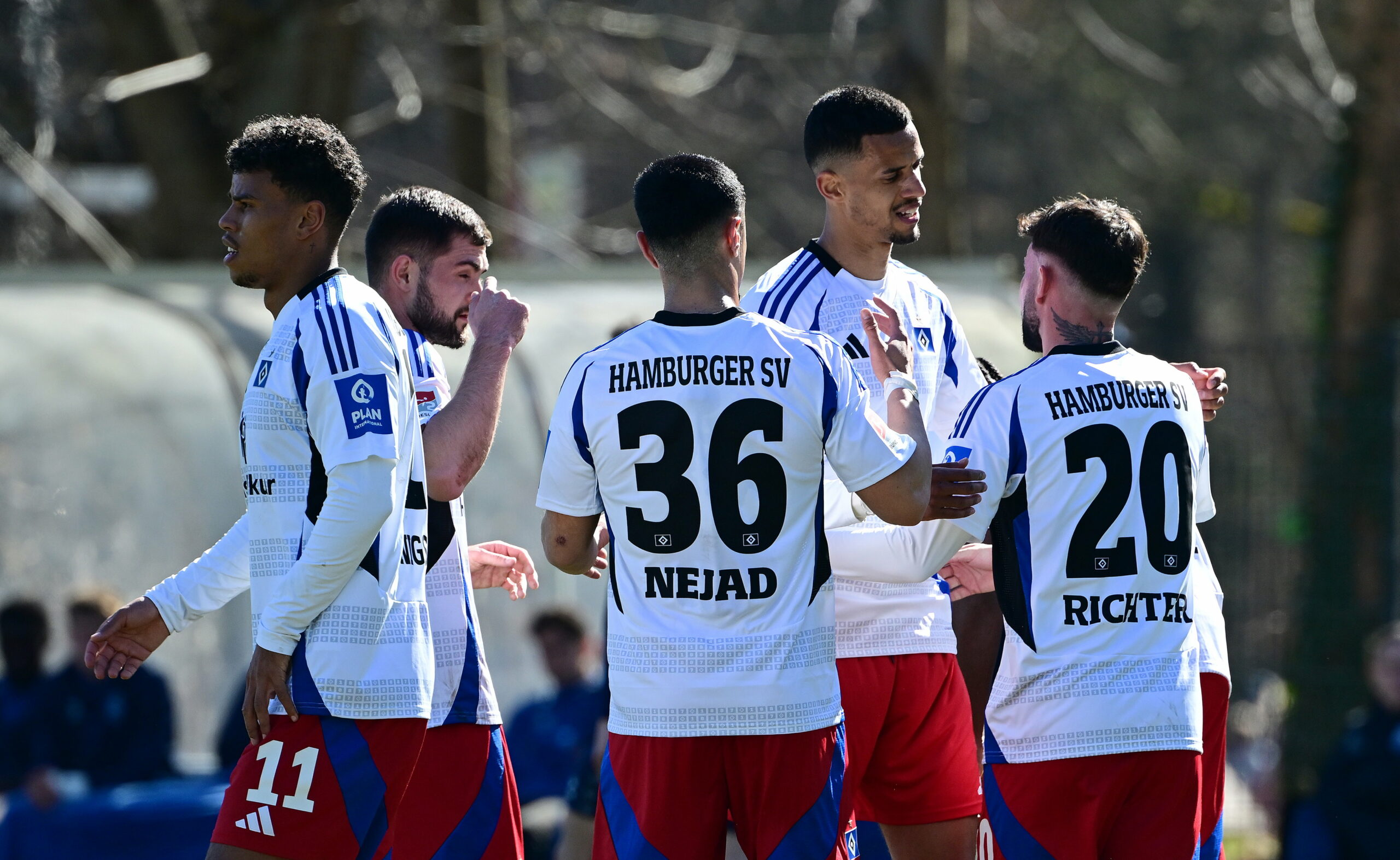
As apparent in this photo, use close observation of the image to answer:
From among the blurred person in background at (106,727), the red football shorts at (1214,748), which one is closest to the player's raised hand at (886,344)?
the red football shorts at (1214,748)

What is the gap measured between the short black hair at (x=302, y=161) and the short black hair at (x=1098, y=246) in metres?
1.71

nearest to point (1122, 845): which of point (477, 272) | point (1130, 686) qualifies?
point (1130, 686)

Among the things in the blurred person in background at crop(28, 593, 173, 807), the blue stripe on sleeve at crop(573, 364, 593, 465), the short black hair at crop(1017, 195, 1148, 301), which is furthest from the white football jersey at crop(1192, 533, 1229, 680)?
the blurred person in background at crop(28, 593, 173, 807)

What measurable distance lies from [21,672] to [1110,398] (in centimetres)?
699

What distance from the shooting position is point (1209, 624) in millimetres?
4020

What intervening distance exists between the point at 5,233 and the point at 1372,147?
1229cm

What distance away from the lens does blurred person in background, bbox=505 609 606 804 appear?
8.91 m

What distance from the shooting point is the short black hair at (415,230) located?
4508 millimetres

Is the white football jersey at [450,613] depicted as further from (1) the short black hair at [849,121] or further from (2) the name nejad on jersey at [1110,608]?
(2) the name nejad on jersey at [1110,608]

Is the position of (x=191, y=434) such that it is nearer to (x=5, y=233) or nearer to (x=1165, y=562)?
(x=1165, y=562)

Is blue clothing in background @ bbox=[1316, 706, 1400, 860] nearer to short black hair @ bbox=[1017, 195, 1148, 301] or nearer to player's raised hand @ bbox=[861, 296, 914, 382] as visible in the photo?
short black hair @ bbox=[1017, 195, 1148, 301]

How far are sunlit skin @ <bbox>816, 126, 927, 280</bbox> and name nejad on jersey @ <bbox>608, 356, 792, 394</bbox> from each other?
3.28 feet

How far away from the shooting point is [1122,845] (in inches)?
148

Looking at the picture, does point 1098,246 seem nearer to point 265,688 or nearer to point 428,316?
point 428,316
